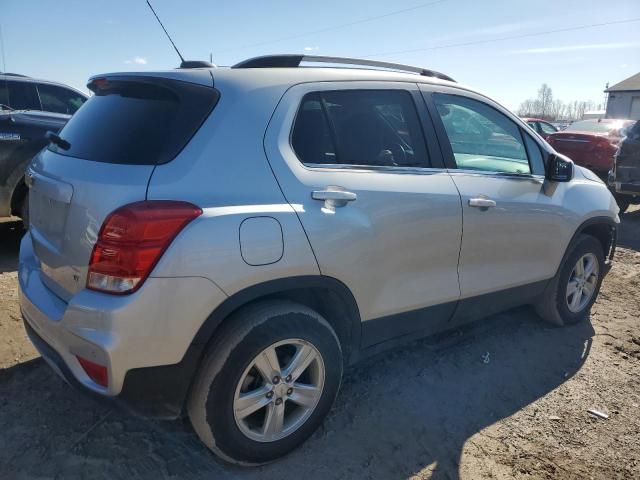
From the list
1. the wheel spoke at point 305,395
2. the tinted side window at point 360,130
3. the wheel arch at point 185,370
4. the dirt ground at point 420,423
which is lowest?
the dirt ground at point 420,423

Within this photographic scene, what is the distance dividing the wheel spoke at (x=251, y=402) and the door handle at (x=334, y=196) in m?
0.91

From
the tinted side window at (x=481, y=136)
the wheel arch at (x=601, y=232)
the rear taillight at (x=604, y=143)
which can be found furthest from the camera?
the rear taillight at (x=604, y=143)

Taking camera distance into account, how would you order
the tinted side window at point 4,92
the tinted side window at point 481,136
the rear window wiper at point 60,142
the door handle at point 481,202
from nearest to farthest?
the rear window wiper at point 60,142 < the door handle at point 481,202 < the tinted side window at point 481,136 < the tinted side window at point 4,92

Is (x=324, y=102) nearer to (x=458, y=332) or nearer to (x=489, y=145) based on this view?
(x=489, y=145)

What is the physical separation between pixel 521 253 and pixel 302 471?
2.05 m

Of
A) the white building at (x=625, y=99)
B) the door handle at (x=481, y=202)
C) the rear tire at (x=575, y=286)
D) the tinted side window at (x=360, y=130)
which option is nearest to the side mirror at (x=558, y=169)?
the rear tire at (x=575, y=286)

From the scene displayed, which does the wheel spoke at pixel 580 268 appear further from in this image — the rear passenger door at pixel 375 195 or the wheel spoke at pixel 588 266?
the rear passenger door at pixel 375 195

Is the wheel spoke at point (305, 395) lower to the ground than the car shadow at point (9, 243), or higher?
higher

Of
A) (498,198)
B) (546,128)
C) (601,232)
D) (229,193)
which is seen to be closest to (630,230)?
(601,232)

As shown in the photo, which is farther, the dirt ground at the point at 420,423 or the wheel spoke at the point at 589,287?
the wheel spoke at the point at 589,287

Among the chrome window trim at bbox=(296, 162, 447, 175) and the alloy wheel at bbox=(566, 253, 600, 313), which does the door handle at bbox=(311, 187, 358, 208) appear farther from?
the alloy wheel at bbox=(566, 253, 600, 313)

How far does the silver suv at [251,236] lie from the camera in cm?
204

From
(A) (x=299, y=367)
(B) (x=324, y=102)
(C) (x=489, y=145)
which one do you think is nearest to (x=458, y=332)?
(C) (x=489, y=145)

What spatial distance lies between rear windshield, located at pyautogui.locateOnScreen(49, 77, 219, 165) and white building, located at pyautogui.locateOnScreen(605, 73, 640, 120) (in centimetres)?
3959
